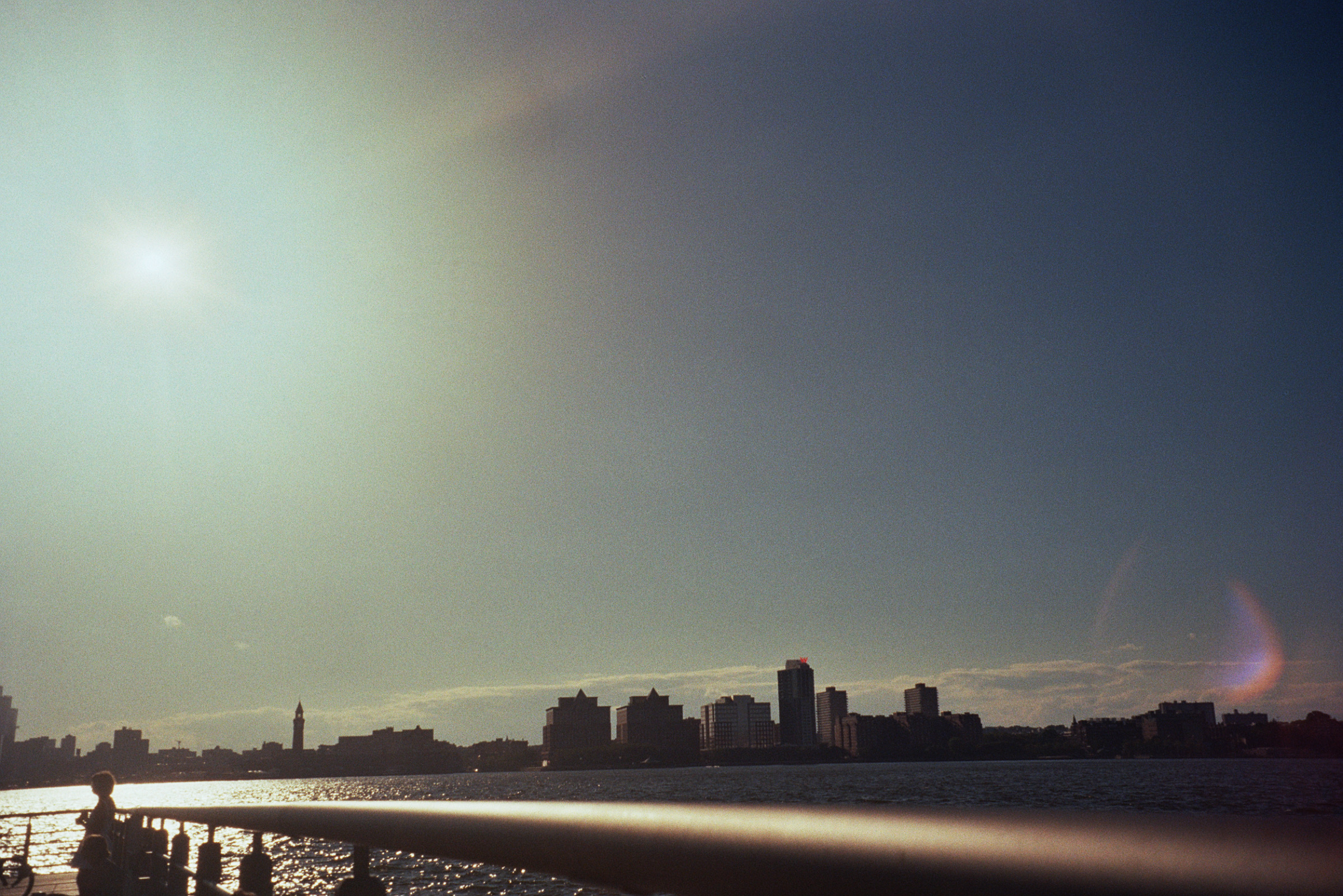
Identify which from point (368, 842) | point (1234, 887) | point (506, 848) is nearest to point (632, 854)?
point (506, 848)

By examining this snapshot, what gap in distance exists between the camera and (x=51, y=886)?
1152 centimetres

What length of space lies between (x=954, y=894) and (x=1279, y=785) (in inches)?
5365

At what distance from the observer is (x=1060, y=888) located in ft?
2.59

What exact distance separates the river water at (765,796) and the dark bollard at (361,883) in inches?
22.6

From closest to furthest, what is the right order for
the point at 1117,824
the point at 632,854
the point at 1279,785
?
the point at 1117,824 → the point at 632,854 → the point at 1279,785

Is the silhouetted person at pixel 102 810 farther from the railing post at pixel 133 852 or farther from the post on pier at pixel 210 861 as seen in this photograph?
the post on pier at pixel 210 861

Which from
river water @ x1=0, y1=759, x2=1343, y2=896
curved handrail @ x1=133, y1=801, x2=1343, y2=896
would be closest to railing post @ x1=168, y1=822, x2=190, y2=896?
river water @ x1=0, y1=759, x2=1343, y2=896

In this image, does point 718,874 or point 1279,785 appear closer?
point 718,874

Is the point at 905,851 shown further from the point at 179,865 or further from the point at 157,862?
the point at 157,862

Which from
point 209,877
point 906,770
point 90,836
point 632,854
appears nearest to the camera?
point 632,854

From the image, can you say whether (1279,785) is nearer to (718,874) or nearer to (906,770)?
(906,770)

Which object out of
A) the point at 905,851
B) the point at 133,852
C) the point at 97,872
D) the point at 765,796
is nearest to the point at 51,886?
the point at 133,852

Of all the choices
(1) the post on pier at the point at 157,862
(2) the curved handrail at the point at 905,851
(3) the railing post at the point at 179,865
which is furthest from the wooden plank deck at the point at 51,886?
(2) the curved handrail at the point at 905,851

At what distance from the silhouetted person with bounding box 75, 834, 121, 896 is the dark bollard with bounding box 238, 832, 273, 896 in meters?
4.11
